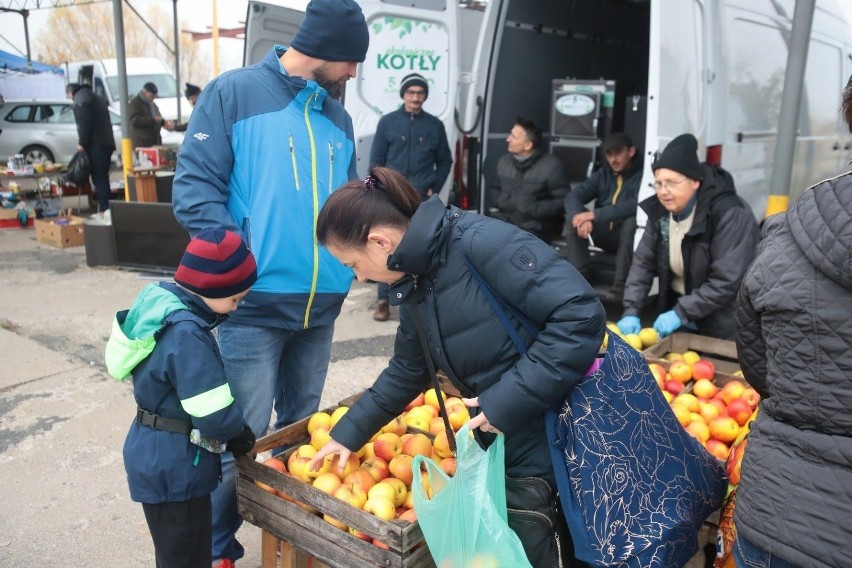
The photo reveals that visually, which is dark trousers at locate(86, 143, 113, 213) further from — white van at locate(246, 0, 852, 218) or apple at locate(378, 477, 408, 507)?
apple at locate(378, 477, 408, 507)

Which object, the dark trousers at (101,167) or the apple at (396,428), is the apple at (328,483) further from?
the dark trousers at (101,167)

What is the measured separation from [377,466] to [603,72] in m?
6.10

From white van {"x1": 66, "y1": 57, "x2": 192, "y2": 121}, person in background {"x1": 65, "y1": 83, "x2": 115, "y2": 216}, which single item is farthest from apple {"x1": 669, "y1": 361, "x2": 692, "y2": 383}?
white van {"x1": 66, "y1": 57, "x2": 192, "y2": 121}

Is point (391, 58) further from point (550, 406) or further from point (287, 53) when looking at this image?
point (550, 406)

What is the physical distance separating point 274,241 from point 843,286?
5.88ft

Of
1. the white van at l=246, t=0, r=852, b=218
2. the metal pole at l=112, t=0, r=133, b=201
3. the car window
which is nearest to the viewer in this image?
the white van at l=246, t=0, r=852, b=218

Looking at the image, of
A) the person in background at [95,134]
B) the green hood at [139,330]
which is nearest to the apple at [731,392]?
the green hood at [139,330]

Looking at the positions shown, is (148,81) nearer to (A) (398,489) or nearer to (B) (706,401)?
(B) (706,401)

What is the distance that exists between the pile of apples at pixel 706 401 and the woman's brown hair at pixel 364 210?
1409 millimetres

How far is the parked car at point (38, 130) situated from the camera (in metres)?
15.6

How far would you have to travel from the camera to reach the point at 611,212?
546cm

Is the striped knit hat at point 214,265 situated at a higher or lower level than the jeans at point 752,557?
higher

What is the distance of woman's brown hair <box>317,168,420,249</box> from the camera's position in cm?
193

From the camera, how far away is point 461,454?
76.0 inches
